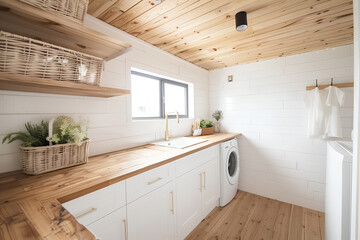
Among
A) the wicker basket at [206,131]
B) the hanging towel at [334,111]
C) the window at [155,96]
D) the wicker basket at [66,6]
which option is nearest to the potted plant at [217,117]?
the wicker basket at [206,131]

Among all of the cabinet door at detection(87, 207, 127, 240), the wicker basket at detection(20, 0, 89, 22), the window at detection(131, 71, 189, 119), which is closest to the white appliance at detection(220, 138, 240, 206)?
the window at detection(131, 71, 189, 119)

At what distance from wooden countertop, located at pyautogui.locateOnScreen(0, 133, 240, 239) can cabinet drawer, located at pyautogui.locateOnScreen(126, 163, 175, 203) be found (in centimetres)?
6

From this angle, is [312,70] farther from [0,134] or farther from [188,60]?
[0,134]

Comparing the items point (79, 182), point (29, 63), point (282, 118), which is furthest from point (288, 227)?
point (29, 63)

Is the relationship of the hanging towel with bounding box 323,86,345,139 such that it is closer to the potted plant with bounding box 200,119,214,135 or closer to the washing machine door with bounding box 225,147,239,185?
the washing machine door with bounding box 225,147,239,185

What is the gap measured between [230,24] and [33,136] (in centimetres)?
185

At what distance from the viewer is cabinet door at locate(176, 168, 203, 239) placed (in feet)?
4.78

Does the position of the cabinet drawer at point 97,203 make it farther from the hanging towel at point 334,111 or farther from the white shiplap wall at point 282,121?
the hanging towel at point 334,111

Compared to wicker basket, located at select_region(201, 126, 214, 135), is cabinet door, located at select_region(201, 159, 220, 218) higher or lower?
lower

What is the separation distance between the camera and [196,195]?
171cm

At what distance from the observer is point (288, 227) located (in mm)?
1796

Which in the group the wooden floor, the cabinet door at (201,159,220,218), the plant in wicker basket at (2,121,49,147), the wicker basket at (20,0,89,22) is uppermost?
the wicker basket at (20,0,89,22)

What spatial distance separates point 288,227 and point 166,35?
8.50ft

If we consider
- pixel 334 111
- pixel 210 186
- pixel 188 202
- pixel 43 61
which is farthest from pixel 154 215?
pixel 334 111
